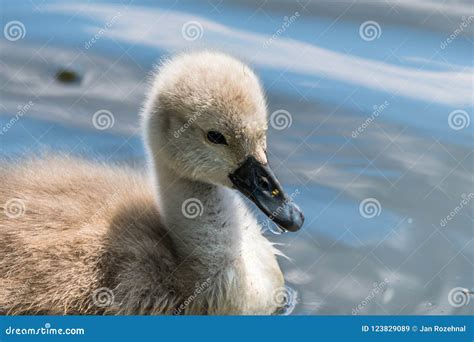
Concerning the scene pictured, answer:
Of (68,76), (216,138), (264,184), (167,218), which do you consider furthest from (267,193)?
(68,76)

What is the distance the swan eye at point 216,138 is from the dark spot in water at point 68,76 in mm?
2261

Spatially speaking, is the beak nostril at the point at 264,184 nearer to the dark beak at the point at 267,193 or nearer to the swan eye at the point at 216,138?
the dark beak at the point at 267,193

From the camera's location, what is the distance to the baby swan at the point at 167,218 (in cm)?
467

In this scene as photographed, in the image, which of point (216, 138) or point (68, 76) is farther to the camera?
point (68, 76)

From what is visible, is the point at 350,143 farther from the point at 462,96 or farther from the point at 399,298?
the point at 399,298

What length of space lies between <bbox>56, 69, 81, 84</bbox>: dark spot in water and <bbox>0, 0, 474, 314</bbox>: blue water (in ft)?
0.12

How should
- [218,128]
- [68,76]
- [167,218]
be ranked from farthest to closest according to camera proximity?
[68,76] < [167,218] < [218,128]

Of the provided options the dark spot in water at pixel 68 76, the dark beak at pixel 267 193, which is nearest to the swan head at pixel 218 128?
the dark beak at pixel 267 193

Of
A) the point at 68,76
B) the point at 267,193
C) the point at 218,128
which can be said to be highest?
the point at 218,128

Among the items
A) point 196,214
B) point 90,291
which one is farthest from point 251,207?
point 90,291

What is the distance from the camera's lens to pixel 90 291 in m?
4.68

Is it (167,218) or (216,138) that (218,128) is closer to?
(216,138)

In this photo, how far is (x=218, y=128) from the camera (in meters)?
4.67

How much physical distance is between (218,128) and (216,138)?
0.07m
